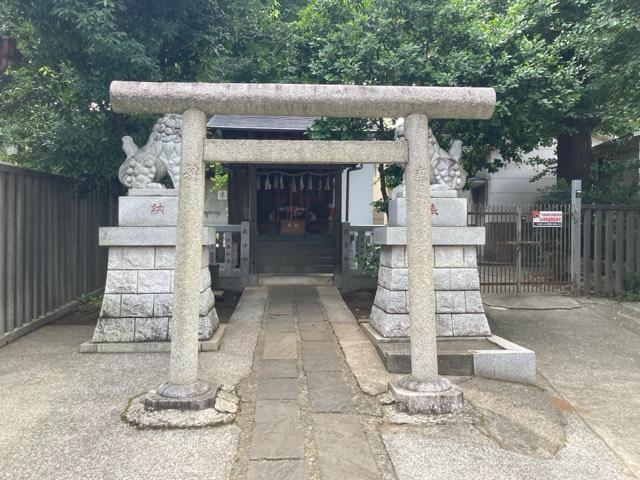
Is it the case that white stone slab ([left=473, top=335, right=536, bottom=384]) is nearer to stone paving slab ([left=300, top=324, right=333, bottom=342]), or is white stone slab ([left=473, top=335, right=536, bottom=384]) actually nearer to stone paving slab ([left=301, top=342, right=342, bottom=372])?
stone paving slab ([left=301, top=342, right=342, bottom=372])

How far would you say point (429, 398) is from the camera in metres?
4.12

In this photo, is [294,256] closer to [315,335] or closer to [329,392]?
[315,335]

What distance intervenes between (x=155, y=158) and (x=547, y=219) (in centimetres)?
832

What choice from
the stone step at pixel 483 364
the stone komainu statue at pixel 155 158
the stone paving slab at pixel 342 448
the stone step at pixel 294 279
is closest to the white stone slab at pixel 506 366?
the stone step at pixel 483 364

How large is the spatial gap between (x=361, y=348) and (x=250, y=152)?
9.74ft

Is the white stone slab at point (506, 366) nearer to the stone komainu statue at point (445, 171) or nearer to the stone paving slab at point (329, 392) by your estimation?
the stone paving slab at point (329, 392)

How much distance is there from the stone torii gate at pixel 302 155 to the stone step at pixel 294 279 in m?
6.48

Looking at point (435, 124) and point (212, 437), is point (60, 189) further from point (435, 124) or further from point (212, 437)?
point (435, 124)

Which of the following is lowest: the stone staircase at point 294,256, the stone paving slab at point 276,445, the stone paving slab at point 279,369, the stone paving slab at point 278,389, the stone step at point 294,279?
the stone paving slab at point 276,445

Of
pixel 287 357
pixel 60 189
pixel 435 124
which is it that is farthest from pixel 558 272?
pixel 60 189

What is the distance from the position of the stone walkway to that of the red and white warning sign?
625 centimetres

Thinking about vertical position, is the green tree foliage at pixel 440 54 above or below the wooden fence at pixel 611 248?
above

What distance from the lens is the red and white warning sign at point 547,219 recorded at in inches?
407

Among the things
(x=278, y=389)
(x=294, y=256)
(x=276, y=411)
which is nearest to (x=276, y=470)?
(x=276, y=411)
